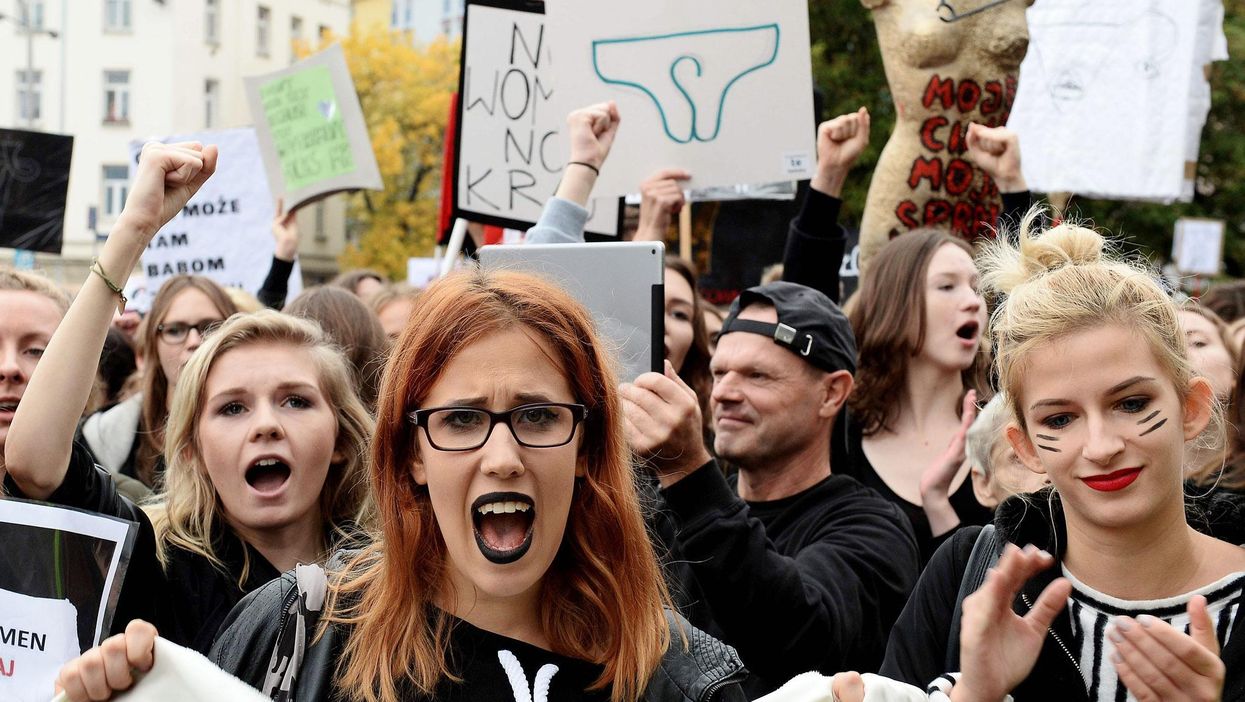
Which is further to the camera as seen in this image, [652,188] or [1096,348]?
[652,188]

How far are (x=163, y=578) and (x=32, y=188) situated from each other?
14.0 feet

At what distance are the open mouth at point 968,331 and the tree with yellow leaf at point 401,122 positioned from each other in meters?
34.9

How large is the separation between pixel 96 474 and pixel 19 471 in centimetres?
21

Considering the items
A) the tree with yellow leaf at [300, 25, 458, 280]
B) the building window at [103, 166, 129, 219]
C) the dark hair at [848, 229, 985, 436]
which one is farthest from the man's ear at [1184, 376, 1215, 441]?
the building window at [103, 166, 129, 219]

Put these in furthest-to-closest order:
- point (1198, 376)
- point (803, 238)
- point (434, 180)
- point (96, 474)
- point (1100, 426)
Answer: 1. point (434, 180)
2. point (803, 238)
3. point (96, 474)
4. point (1198, 376)
5. point (1100, 426)

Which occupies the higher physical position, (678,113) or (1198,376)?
(678,113)

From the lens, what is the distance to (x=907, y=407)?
4543mm

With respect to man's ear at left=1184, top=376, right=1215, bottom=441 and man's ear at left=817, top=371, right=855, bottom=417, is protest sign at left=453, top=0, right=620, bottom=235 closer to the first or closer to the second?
man's ear at left=817, top=371, right=855, bottom=417

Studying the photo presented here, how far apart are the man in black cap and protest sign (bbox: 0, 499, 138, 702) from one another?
3.44 ft

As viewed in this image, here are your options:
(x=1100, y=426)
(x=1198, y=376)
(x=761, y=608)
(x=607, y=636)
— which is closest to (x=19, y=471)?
(x=607, y=636)

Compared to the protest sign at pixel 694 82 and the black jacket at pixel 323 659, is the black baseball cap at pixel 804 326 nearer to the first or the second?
the protest sign at pixel 694 82

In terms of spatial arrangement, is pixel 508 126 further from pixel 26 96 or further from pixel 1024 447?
pixel 26 96

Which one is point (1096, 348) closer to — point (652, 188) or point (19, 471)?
point (19, 471)

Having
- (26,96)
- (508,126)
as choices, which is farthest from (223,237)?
(26,96)
